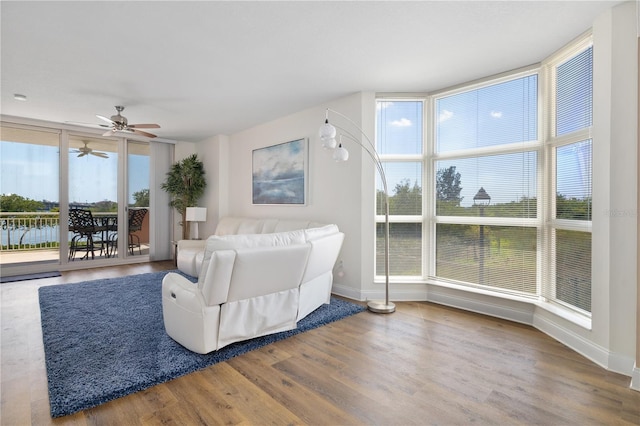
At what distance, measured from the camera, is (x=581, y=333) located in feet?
8.36

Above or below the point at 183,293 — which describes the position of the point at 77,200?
above

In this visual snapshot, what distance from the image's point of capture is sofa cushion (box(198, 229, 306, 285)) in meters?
2.30

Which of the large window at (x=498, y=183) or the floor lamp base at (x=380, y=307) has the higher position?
the large window at (x=498, y=183)

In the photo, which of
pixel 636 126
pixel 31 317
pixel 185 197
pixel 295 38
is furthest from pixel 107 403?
pixel 185 197

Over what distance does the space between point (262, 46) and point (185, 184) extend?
4577mm

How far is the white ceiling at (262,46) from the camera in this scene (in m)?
2.30

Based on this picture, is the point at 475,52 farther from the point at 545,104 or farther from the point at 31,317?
the point at 31,317

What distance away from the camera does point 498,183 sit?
3.46 metres

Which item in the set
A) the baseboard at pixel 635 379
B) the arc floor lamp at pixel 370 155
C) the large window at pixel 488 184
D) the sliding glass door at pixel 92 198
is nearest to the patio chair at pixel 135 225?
the sliding glass door at pixel 92 198

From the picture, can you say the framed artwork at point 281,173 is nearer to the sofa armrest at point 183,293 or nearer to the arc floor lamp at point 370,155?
the arc floor lamp at point 370,155

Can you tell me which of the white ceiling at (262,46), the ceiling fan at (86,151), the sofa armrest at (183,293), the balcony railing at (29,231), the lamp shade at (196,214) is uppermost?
the white ceiling at (262,46)

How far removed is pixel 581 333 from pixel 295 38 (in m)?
3.55

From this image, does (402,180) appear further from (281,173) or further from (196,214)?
(196,214)

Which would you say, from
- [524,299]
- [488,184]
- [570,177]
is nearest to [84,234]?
[488,184]
